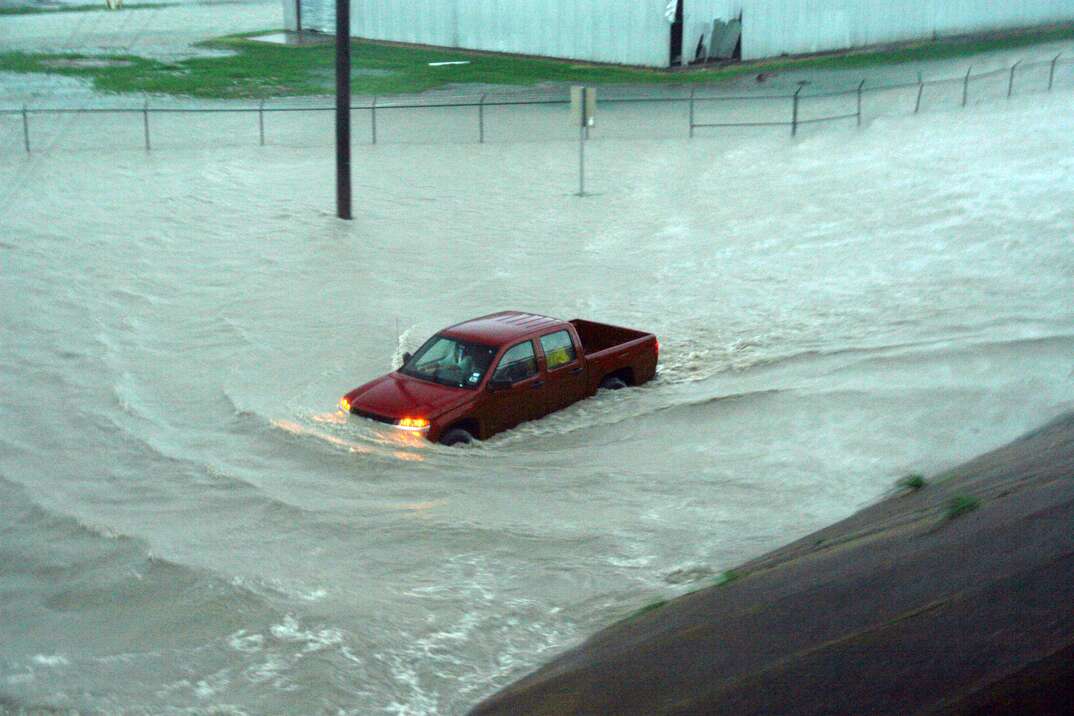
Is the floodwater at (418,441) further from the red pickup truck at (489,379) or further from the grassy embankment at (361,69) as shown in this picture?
the grassy embankment at (361,69)

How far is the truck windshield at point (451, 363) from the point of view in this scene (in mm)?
13445

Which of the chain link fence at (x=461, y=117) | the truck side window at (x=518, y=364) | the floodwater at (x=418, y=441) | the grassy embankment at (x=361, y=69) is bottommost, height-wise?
the floodwater at (x=418, y=441)

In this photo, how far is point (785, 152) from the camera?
35656mm

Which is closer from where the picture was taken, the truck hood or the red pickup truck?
the truck hood

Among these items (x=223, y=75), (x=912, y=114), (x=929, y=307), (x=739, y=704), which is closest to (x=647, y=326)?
(x=929, y=307)

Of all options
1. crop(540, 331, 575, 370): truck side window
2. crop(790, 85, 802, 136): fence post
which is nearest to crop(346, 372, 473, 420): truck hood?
crop(540, 331, 575, 370): truck side window

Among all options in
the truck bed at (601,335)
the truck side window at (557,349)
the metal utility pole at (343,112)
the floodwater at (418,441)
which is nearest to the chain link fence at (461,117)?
the floodwater at (418,441)

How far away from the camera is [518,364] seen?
13812mm

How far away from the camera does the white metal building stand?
49.8 meters

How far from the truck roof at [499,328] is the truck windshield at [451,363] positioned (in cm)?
12

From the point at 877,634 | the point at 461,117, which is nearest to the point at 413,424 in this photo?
the point at 877,634

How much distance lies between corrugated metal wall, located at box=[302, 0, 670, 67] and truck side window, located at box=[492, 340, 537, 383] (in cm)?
3790

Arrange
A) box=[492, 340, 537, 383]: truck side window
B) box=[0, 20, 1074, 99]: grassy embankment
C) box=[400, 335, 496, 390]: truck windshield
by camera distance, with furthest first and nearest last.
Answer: box=[0, 20, 1074, 99]: grassy embankment, box=[492, 340, 537, 383]: truck side window, box=[400, 335, 496, 390]: truck windshield

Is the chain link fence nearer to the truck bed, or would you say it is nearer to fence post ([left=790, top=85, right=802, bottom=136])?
fence post ([left=790, top=85, right=802, bottom=136])
